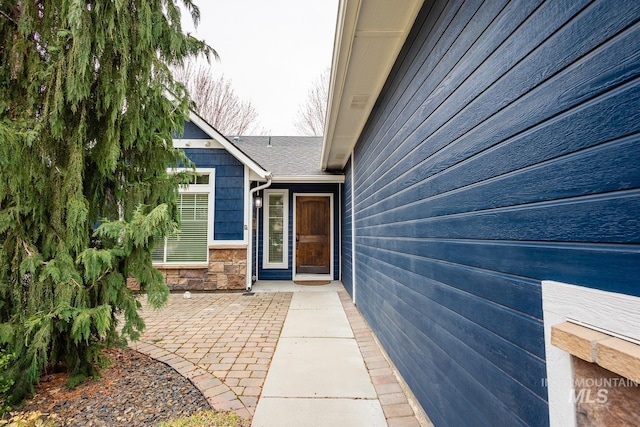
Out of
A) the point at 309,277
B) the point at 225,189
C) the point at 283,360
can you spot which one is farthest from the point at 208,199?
the point at 283,360

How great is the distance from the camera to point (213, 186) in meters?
6.16

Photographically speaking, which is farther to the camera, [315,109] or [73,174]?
[315,109]

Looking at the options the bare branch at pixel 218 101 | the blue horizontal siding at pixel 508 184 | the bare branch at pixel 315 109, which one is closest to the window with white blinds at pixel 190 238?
the blue horizontal siding at pixel 508 184

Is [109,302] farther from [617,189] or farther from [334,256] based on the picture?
[334,256]

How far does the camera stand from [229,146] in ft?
19.8

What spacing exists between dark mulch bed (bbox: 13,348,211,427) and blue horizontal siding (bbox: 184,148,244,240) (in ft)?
11.7

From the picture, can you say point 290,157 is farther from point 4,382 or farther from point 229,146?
point 4,382

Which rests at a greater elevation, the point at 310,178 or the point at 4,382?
the point at 310,178

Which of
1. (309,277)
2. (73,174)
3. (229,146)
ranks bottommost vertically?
(309,277)

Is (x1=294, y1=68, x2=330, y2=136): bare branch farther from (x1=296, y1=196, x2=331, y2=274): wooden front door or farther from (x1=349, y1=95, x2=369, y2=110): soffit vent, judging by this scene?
(x1=349, y1=95, x2=369, y2=110): soffit vent

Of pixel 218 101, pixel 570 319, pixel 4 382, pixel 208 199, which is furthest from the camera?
pixel 218 101

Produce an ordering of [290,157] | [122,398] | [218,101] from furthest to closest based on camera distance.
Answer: [218,101] < [290,157] < [122,398]

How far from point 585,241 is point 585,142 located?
26cm

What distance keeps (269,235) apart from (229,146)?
2367mm
